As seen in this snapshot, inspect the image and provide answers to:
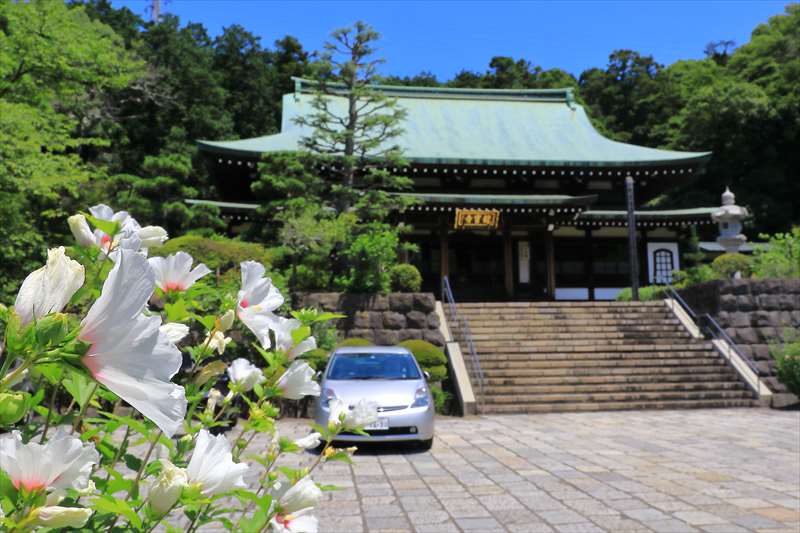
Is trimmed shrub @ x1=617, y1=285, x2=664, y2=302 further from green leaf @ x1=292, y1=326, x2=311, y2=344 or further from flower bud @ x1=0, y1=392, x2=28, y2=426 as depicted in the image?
flower bud @ x1=0, y1=392, x2=28, y2=426

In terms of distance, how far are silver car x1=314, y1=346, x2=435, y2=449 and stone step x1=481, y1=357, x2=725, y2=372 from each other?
4780mm

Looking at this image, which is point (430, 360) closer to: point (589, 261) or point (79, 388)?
point (79, 388)

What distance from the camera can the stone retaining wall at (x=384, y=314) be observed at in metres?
13.1

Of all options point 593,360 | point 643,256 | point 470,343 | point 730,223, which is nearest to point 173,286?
point 470,343

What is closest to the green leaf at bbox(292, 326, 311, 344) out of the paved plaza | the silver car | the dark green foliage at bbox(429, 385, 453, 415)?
the paved plaza

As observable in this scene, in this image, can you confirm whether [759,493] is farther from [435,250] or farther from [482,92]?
[482,92]

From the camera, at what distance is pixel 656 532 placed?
390cm

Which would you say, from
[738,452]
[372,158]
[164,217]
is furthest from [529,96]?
[738,452]

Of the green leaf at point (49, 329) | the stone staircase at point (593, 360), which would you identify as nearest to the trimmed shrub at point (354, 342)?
the stone staircase at point (593, 360)

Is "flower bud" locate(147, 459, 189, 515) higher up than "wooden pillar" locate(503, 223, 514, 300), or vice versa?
"wooden pillar" locate(503, 223, 514, 300)

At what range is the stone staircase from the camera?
11.5 meters

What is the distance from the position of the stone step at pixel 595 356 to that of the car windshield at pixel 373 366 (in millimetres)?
4910

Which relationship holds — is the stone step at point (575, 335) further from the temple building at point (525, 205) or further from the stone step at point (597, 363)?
the temple building at point (525, 205)

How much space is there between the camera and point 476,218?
1828 centimetres
